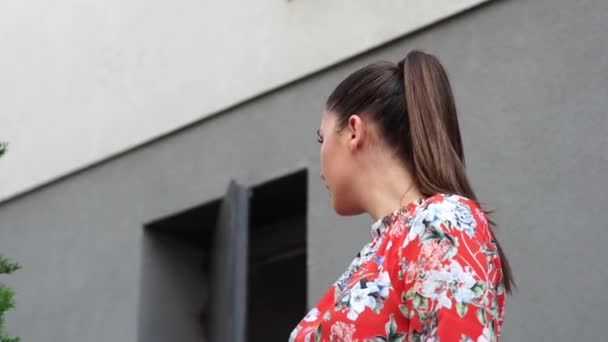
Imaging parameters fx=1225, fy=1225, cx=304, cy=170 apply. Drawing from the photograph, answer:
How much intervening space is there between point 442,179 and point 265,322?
257 inches

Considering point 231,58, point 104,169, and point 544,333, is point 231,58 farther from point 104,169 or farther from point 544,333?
point 544,333

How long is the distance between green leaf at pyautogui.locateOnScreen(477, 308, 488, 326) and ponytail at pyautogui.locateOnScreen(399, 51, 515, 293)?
0.24 metres

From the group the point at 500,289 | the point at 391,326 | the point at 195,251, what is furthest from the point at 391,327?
the point at 195,251

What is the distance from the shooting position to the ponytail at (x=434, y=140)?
2.44 meters

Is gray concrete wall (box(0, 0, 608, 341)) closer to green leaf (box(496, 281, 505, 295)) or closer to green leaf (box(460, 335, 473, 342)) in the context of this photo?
green leaf (box(496, 281, 505, 295))

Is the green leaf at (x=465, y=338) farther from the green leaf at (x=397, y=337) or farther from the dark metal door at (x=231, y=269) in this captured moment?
the dark metal door at (x=231, y=269)

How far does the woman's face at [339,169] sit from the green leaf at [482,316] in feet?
1.66

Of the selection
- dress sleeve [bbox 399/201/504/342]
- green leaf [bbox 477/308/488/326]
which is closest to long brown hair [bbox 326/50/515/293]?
dress sleeve [bbox 399/201/504/342]

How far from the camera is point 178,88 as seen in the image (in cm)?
724

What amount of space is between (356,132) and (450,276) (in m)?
0.51

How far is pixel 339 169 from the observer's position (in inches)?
102

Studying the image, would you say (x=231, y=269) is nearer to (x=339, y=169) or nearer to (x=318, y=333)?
(x=339, y=169)

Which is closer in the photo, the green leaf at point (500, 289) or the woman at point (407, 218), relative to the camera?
the woman at point (407, 218)

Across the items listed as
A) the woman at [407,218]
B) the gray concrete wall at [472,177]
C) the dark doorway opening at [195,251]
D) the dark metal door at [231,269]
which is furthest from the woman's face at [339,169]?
the dark doorway opening at [195,251]
